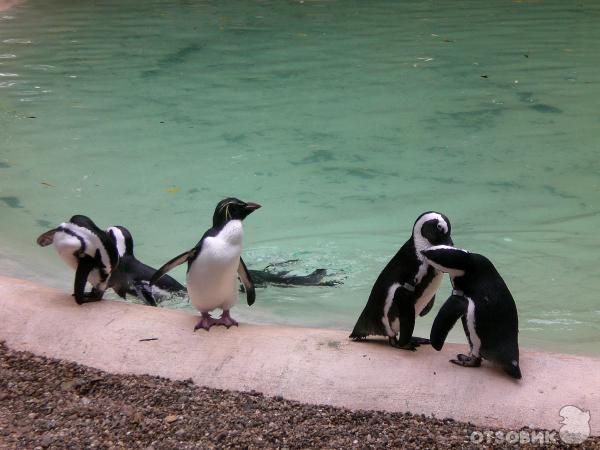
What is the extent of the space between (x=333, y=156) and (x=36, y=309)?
3710 mm

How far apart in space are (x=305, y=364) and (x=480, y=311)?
634 mm

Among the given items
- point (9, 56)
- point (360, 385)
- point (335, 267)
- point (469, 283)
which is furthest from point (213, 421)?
point (9, 56)

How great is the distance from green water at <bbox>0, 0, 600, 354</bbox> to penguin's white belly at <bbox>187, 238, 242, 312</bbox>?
978mm

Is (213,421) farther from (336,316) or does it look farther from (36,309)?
(336,316)

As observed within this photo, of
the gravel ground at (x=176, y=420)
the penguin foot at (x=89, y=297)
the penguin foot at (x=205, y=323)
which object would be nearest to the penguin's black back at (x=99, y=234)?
the penguin foot at (x=89, y=297)

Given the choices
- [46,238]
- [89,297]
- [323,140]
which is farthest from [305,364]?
[323,140]

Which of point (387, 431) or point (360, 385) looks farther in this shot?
point (360, 385)

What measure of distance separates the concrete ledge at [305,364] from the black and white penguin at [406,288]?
0.22 ft

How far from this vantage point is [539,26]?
10523 mm

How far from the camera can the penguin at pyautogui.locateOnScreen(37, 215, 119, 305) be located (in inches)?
136

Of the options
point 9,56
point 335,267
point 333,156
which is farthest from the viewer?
point 9,56

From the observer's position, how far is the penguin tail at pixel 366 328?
314 centimetres

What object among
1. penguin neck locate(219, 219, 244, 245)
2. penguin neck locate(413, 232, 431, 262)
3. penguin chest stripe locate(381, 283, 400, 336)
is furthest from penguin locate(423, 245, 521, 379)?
penguin neck locate(219, 219, 244, 245)

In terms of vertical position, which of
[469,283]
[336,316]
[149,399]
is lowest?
[336,316]
